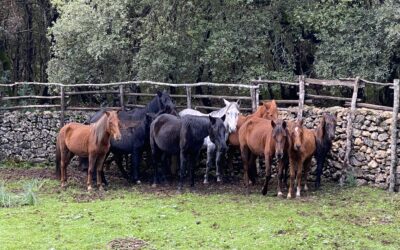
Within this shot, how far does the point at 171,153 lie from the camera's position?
13117 millimetres

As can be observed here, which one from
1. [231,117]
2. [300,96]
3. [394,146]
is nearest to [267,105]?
[300,96]

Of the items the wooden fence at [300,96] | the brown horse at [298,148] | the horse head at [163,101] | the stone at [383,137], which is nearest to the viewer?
the brown horse at [298,148]

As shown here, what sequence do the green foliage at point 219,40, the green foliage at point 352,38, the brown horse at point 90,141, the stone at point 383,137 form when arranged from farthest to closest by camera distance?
the green foliage at point 219,40
the green foliage at point 352,38
the brown horse at point 90,141
the stone at point 383,137

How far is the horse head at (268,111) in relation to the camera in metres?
13.4

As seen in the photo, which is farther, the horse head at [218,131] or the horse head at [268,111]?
the horse head at [268,111]

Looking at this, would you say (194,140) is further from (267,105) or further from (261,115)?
(267,105)

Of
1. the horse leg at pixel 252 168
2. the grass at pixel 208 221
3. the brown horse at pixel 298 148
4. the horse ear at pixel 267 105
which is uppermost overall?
Result: the horse ear at pixel 267 105

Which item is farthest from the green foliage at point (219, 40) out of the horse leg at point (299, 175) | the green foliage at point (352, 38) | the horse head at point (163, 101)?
the horse leg at point (299, 175)

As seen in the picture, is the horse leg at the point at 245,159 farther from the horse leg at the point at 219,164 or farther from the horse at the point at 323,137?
the horse at the point at 323,137

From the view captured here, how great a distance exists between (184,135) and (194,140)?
0.23m

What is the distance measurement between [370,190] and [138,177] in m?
4.82

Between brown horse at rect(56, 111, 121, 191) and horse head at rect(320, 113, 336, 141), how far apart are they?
399 cm

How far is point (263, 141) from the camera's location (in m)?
12.4

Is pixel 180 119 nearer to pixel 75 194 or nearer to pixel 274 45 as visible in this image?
pixel 75 194
